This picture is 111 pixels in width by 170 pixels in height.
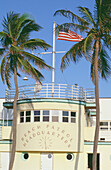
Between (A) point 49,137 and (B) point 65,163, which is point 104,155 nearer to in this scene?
(B) point 65,163

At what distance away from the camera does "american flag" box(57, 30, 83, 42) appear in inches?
1286

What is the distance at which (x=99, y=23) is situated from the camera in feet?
101

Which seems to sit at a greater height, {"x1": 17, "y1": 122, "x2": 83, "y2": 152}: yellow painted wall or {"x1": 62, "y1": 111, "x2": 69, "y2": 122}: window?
{"x1": 62, "y1": 111, "x2": 69, "y2": 122}: window

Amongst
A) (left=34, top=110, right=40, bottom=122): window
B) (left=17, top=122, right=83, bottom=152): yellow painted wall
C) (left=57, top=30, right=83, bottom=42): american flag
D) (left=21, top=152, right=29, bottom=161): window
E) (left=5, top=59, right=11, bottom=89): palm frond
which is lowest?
(left=21, top=152, right=29, bottom=161): window

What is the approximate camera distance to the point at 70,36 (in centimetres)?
3284

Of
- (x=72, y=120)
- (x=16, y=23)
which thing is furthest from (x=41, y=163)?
(x=16, y=23)

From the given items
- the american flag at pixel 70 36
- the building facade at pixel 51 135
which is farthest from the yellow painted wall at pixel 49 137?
the american flag at pixel 70 36

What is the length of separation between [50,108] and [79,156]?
190 inches

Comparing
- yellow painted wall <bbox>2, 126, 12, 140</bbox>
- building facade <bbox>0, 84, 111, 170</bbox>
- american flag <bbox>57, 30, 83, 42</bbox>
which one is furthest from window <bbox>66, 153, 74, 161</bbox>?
american flag <bbox>57, 30, 83, 42</bbox>

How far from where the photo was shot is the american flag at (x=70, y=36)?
107ft

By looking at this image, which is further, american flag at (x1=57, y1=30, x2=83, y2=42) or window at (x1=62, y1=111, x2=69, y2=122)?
window at (x1=62, y1=111, x2=69, y2=122)

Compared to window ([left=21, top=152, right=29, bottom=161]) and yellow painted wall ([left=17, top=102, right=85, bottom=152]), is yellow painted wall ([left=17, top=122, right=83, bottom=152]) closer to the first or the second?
yellow painted wall ([left=17, top=102, right=85, bottom=152])

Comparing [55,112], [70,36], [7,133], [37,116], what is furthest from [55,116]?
[70,36]

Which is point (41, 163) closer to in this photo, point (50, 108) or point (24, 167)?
point (24, 167)
